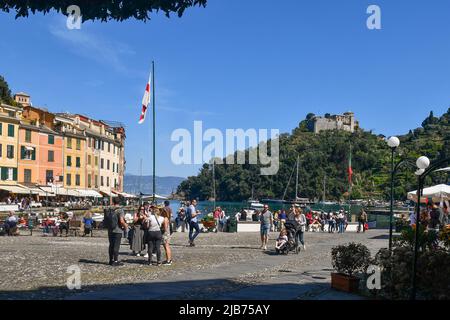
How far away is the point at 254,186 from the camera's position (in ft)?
611

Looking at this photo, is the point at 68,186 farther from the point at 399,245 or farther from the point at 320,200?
the point at 320,200

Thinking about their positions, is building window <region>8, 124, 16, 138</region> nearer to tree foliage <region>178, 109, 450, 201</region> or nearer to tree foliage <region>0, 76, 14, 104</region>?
tree foliage <region>0, 76, 14, 104</region>

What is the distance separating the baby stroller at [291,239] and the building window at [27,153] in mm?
47988

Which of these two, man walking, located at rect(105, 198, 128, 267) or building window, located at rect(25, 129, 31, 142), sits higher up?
building window, located at rect(25, 129, 31, 142)

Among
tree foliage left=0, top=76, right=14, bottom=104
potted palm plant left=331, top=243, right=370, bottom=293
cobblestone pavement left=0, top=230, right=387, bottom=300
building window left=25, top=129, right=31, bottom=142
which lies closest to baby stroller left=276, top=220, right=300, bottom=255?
cobblestone pavement left=0, top=230, right=387, bottom=300

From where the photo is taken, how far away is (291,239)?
750 inches

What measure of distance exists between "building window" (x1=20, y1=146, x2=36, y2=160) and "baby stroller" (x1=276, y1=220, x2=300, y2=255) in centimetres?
4799

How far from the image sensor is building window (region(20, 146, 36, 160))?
198 feet

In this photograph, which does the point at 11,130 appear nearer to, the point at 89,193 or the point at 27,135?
the point at 27,135

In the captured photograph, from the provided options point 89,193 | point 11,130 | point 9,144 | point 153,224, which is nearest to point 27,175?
point 9,144

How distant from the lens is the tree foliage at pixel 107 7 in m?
8.82

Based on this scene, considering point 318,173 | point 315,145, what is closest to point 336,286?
point 318,173

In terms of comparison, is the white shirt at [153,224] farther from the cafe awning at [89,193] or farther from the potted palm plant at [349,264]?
the cafe awning at [89,193]

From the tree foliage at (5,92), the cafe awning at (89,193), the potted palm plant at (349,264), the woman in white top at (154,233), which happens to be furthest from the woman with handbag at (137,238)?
the tree foliage at (5,92)
